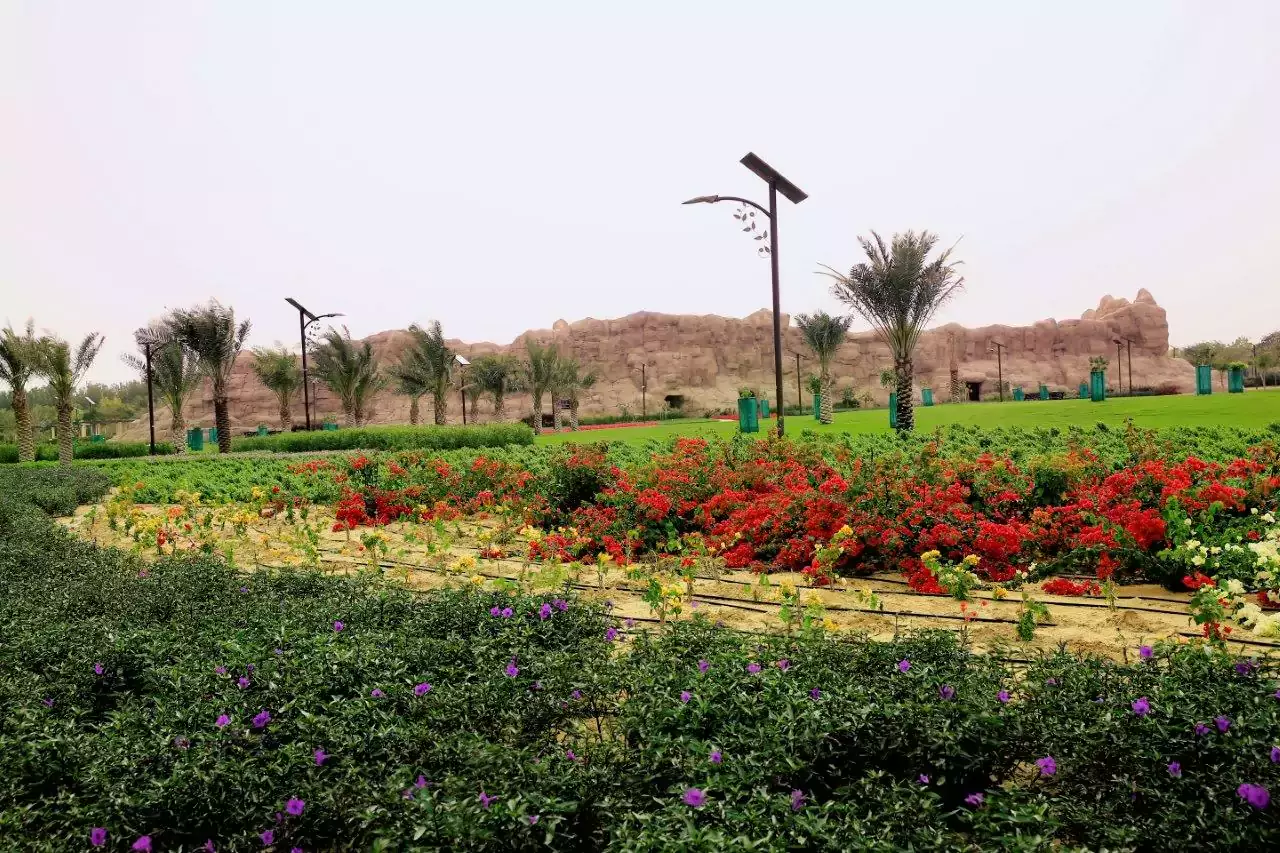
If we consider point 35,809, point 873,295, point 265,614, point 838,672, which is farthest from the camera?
point 873,295

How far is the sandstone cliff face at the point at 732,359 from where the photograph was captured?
67.8 meters

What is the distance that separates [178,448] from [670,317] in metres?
43.4

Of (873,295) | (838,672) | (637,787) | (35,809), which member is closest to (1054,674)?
(838,672)

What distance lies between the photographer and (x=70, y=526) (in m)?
11.3

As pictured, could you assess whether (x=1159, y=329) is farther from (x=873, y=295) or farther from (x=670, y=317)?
(x=873, y=295)

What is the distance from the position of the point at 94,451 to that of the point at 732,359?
155 feet

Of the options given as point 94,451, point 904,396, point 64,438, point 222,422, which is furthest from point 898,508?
point 94,451

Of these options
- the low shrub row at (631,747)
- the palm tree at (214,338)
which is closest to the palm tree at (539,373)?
the palm tree at (214,338)

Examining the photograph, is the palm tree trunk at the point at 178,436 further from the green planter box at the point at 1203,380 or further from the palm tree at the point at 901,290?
the green planter box at the point at 1203,380

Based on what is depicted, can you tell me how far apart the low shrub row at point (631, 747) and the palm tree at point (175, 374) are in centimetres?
3499

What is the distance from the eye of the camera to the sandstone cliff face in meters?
67.8

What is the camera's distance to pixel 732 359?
72188 mm

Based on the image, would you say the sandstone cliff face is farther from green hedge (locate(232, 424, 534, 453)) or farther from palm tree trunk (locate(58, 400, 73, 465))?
palm tree trunk (locate(58, 400, 73, 465))

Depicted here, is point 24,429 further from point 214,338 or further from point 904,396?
point 904,396
